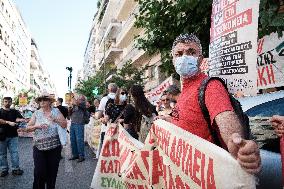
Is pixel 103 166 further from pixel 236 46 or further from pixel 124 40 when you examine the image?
pixel 124 40

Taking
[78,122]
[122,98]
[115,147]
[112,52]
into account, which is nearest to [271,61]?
[122,98]

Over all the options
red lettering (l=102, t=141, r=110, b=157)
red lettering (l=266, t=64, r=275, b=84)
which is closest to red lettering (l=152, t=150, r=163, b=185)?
red lettering (l=102, t=141, r=110, b=157)

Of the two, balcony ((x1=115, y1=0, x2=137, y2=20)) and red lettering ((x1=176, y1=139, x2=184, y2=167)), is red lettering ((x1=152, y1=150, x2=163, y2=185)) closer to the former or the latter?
red lettering ((x1=176, y1=139, x2=184, y2=167))

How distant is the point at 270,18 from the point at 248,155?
4.92 meters

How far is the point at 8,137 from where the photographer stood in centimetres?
977

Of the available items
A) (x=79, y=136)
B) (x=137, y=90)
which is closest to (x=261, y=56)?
(x=137, y=90)

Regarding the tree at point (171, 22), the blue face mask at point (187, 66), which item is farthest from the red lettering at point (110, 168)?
the tree at point (171, 22)

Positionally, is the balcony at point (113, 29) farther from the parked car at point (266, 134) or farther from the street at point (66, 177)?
the parked car at point (266, 134)

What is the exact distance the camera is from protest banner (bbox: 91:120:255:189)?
77.8 inches

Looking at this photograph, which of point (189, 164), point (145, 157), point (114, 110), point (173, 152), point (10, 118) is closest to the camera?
point (189, 164)

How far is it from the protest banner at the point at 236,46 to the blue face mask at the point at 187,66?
1.20 m

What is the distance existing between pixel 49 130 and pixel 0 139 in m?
3.95

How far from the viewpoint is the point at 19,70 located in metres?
80.8

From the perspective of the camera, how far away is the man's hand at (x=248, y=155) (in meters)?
1.81
